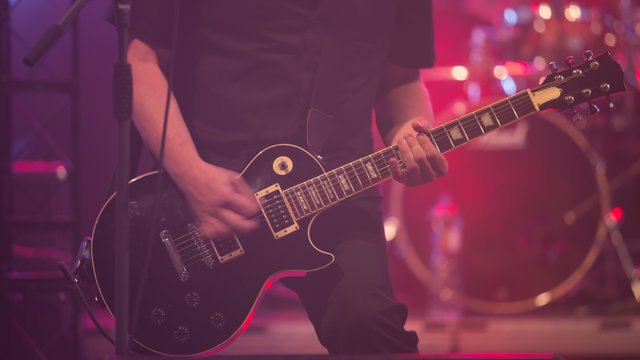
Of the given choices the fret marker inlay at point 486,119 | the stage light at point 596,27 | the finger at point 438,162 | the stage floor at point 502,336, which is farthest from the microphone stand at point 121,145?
the stage light at point 596,27

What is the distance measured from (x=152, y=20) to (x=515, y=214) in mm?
3051

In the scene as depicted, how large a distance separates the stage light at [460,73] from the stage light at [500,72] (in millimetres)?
191

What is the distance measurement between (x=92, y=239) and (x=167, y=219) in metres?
0.22

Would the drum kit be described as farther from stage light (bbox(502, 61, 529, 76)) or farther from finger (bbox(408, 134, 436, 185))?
finger (bbox(408, 134, 436, 185))

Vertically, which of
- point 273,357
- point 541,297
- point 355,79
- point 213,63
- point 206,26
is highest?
point 206,26

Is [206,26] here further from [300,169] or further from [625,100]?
[625,100]

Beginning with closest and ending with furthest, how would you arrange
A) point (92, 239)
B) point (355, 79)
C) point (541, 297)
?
point (92, 239) < point (355, 79) < point (541, 297)

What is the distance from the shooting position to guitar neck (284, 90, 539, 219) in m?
1.75

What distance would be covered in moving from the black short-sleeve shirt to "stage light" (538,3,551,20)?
2.57 meters

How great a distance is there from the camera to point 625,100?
166 inches

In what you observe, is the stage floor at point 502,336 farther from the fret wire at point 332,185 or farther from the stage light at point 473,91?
the fret wire at point 332,185

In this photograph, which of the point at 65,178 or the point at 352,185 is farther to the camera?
the point at 65,178

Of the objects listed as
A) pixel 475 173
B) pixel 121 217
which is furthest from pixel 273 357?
pixel 475 173

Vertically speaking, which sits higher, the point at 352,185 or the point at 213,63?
the point at 213,63
